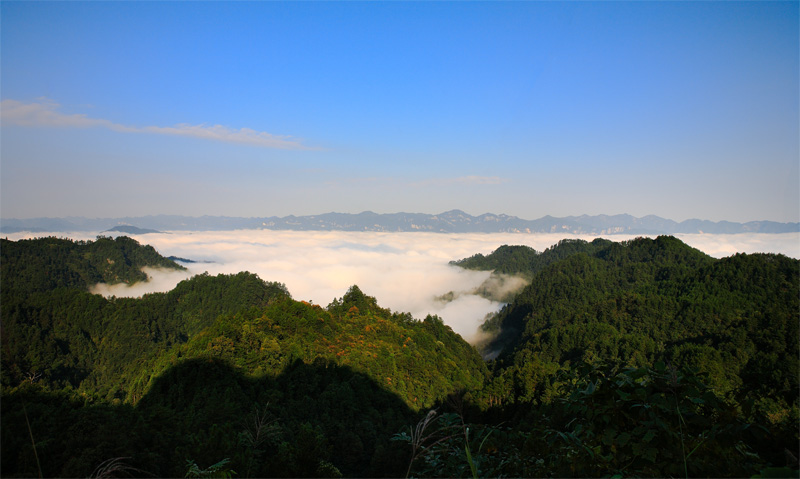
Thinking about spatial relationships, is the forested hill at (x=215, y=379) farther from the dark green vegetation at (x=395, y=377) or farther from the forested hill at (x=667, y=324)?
the forested hill at (x=667, y=324)

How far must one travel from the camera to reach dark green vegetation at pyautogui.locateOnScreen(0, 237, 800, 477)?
234 cm

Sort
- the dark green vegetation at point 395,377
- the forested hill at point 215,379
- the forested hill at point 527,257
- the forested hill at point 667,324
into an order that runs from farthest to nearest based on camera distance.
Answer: the forested hill at point 527,257 → the forested hill at point 215,379 → the forested hill at point 667,324 → the dark green vegetation at point 395,377

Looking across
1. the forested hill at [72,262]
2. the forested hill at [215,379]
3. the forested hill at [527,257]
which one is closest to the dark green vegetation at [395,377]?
the forested hill at [215,379]

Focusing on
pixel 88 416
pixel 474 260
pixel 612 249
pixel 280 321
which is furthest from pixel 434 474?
pixel 474 260

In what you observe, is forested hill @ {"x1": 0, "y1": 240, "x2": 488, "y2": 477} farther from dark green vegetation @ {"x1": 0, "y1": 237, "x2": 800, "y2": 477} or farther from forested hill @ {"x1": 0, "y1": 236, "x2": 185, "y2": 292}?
forested hill @ {"x1": 0, "y1": 236, "x2": 185, "y2": 292}

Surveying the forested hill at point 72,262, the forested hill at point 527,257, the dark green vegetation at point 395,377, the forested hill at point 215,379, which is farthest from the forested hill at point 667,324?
the forested hill at point 72,262

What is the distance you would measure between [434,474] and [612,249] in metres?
108

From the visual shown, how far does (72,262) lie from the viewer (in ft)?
286

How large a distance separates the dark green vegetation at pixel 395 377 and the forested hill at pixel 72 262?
46 centimetres

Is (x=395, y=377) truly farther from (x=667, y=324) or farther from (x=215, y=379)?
(x=667, y=324)

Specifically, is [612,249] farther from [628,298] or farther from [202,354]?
[202,354]

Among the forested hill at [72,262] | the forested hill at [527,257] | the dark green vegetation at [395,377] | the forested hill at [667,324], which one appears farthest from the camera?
the forested hill at [527,257]

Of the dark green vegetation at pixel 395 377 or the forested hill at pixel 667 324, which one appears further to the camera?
the forested hill at pixel 667 324

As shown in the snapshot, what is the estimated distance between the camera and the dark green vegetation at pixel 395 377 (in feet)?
7.67
